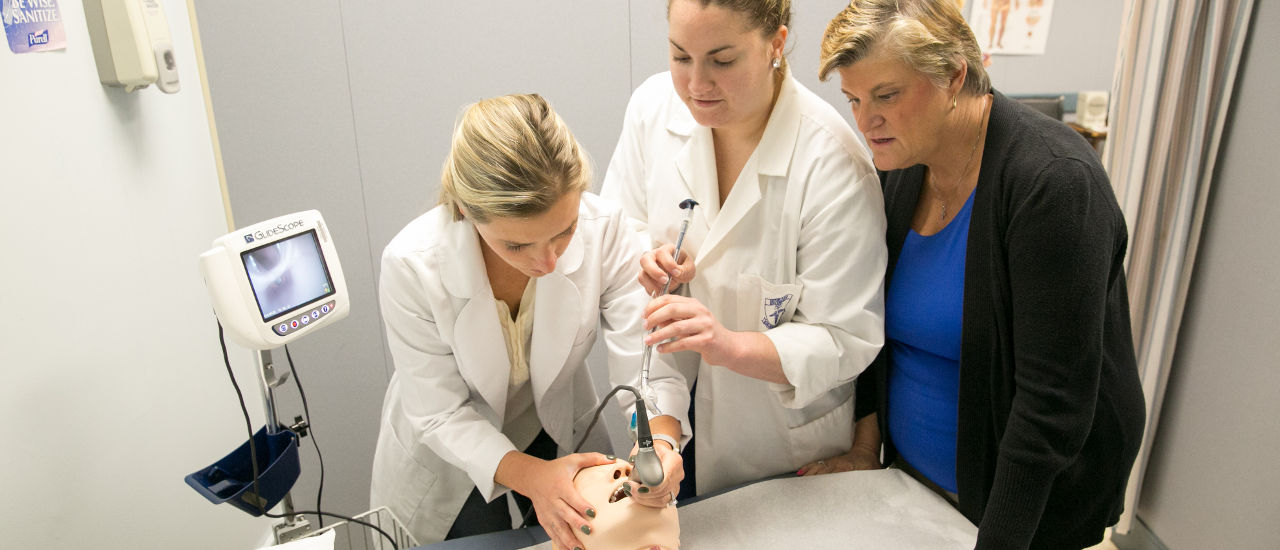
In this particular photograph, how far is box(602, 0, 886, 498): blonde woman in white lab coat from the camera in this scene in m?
1.21

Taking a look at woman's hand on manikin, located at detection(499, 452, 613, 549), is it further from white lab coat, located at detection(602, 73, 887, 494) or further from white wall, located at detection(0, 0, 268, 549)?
white wall, located at detection(0, 0, 268, 549)

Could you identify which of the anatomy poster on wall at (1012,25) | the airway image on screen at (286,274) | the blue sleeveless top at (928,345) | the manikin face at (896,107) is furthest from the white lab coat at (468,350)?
the anatomy poster on wall at (1012,25)

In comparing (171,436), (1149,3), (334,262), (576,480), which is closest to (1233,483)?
(1149,3)

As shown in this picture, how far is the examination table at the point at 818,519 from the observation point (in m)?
1.23

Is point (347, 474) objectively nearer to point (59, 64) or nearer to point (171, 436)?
point (171, 436)

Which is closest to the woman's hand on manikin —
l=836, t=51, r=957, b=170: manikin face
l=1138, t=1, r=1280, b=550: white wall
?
l=836, t=51, r=957, b=170: manikin face

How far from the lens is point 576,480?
1.18 m

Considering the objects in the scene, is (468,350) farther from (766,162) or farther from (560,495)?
(766,162)

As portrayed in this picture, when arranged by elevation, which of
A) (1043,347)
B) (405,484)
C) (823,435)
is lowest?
(405,484)

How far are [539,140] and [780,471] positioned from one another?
821 millimetres

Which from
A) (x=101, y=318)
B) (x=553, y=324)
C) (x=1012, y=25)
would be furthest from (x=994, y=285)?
(x=1012, y=25)

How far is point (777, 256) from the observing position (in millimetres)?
1306

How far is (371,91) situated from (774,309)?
56.7 inches

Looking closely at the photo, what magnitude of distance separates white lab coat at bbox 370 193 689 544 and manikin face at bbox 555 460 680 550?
24 centimetres
